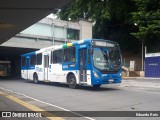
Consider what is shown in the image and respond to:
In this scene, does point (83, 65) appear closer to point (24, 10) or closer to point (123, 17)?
point (24, 10)

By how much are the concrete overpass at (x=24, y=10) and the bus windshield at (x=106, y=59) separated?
7.38 m

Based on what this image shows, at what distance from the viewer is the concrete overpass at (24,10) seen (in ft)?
25.9

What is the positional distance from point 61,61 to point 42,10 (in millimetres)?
13067

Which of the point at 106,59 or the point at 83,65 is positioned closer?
the point at 106,59

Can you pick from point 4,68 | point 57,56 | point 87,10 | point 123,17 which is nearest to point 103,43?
point 57,56

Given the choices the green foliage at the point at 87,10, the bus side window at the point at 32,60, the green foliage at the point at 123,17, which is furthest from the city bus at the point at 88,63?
the green foliage at the point at 87,10

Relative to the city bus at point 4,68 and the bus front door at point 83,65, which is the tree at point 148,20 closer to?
the bus front door at point 83,65

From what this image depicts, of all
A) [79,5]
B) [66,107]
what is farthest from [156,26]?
[66,107]

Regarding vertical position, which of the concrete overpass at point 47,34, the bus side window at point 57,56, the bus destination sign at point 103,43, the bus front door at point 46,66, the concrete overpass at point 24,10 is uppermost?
the concrete overpass at point 47,34

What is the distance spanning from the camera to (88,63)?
59.8ft

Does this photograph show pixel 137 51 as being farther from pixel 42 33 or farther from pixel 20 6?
pixel 20 6

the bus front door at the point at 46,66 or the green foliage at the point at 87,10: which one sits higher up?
the green foliage at the point at 87,10

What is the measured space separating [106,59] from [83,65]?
1501mm

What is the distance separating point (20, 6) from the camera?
27.1 feet
